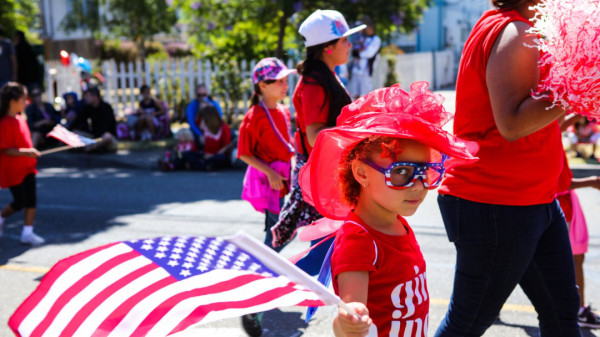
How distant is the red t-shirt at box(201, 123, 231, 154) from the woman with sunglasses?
908 centimetres

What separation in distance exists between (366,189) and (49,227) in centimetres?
598

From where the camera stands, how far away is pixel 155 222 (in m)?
7.75

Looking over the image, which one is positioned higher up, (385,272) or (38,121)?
(385,272)

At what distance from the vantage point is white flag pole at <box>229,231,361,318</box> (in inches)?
73.6

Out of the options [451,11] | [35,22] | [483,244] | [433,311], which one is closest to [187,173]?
[433,311]

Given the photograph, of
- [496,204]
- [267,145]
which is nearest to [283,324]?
[267,145]

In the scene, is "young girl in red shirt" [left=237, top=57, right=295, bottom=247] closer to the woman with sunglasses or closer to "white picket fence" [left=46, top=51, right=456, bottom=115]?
the woman with sunglasses

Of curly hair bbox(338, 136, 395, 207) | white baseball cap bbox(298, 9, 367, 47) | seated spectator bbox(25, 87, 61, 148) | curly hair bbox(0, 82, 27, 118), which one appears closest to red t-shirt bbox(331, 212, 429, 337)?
curly hair bbox(338, 136, 395, 207)

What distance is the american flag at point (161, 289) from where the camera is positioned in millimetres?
1882

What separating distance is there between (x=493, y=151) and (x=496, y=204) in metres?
0.21

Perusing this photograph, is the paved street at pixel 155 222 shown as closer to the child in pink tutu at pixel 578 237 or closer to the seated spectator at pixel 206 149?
the child in pink tutu at pixel 578 237

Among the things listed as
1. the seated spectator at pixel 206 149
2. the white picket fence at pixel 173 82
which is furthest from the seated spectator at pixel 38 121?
the white picket fence at pixel 173 82

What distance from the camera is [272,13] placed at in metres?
15.8

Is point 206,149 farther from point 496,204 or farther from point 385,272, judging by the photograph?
point 385,272
